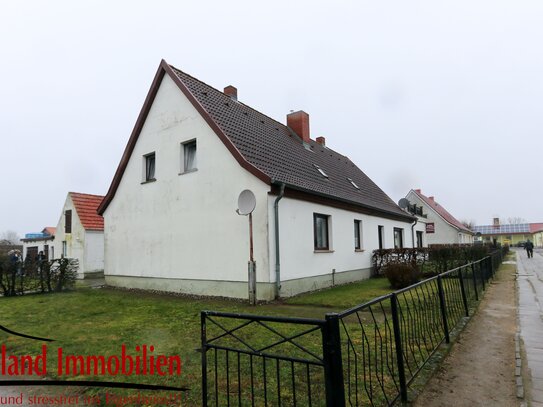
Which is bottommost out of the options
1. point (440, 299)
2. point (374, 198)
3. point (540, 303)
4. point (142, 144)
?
point (540, 303)

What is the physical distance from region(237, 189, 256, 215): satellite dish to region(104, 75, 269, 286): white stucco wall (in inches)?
19.5

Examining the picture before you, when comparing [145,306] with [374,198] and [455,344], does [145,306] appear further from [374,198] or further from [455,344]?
[374,198]

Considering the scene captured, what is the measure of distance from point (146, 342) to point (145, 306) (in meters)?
3.89

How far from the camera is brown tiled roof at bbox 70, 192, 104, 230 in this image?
785 inches

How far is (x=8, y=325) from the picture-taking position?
734 centimetres

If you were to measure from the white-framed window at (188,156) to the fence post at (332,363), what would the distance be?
402 inches

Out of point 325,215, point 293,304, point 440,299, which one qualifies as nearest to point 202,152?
point 325,215

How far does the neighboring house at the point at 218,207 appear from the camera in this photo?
33.0 ft

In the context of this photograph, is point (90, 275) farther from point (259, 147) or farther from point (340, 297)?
point (340, 297)

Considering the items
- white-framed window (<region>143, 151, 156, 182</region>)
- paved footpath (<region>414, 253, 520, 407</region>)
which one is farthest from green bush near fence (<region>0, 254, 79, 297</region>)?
paved footpath (<region>414, 253, 520, 407</region>)

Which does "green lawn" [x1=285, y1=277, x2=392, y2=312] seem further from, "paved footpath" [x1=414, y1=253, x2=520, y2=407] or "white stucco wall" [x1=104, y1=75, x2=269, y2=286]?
"paved footpath" [x1=414, y1=253, x2=520, y2=407]

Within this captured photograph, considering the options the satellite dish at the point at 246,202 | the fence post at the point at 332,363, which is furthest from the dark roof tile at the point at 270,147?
the fence post at the point at 332,363

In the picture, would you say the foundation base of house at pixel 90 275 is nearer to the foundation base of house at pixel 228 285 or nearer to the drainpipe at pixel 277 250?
the foundation base of house at pixel 228 285

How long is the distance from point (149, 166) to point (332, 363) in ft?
41.4
